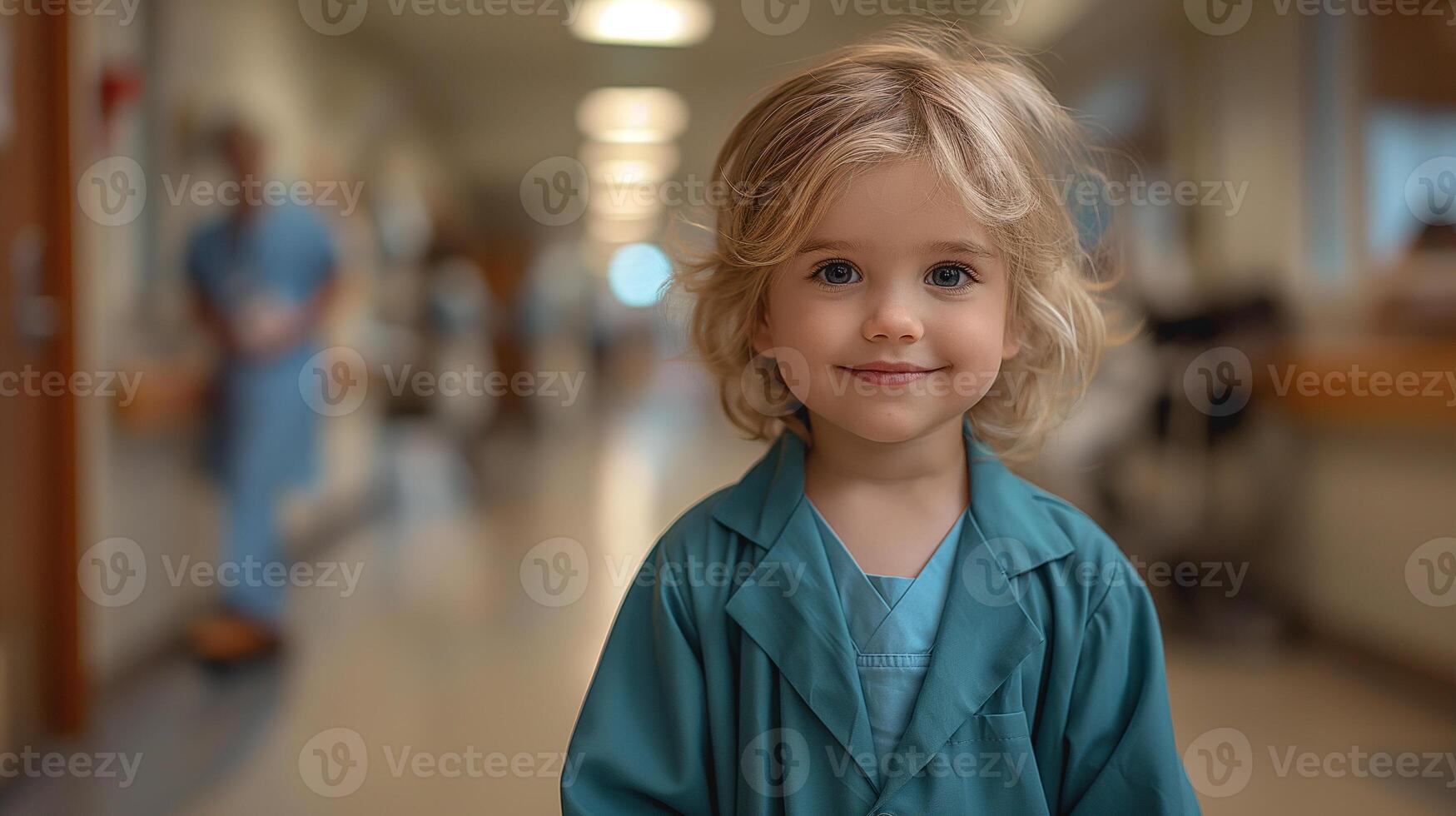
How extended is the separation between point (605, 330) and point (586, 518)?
18.7 ft

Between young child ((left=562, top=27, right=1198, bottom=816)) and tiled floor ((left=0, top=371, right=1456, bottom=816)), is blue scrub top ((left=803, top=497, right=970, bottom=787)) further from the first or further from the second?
tiled floor ((left=0, top=371, right=1456, bottom=816))

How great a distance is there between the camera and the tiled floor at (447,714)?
1947 mm

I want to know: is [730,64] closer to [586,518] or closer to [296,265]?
[586,518]

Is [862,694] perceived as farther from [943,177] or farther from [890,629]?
[943,177]

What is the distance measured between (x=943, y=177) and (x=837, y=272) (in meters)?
0.12

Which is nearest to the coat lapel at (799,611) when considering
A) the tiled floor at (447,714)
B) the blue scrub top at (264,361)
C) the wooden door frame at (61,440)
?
the tiled floor at (447,714)

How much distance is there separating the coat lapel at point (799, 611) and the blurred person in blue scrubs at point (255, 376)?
2084 mm

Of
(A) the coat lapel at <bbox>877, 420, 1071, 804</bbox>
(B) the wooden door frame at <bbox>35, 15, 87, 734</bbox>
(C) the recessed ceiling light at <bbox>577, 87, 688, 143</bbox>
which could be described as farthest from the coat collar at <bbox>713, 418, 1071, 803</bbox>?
(C) the recessed ceiling light at <bbox>577, 87, 688, 143</bbox>

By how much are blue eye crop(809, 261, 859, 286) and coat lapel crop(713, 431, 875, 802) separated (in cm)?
19

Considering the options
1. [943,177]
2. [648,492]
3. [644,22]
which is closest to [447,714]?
[943,177]

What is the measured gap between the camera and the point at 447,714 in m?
2.34

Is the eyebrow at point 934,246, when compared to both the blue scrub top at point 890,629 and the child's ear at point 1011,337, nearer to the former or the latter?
the child's ear at point 1011,337

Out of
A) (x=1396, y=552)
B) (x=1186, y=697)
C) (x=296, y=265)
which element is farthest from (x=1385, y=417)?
(x=296, y=265)

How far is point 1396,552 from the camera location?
2660 mm
